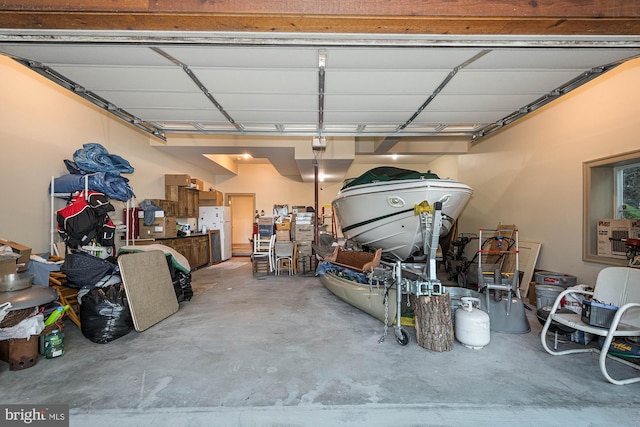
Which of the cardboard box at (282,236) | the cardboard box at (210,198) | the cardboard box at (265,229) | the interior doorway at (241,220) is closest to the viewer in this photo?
the cardboard box at (282,236)

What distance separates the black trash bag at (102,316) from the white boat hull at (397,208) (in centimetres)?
343

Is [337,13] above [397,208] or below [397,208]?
above

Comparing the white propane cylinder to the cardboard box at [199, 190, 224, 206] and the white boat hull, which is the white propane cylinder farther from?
the cardboard box at [199, 190, 224, 206]

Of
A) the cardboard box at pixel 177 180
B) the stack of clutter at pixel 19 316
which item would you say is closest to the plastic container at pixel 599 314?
the stack of clutter at pixel 19 316

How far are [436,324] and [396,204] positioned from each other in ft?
5.95

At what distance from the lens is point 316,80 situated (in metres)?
2.82

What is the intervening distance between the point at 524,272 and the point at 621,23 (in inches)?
154

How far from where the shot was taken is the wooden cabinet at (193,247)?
246 inches

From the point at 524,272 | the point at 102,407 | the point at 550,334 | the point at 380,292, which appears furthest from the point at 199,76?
the point at 524,272

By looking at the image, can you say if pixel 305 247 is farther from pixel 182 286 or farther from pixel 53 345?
pixel 53 345

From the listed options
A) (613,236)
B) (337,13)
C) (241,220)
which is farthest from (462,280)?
(241,220)

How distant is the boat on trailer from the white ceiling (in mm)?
808

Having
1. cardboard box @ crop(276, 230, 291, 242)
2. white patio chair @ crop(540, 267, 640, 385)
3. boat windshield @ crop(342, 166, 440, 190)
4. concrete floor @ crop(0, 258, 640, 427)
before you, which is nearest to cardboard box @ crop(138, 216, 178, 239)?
cardboard box @ crop(276, 230, 291, 242)

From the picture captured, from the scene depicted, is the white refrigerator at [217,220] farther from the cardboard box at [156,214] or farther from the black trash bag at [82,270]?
the black trash bag at [82,270]
